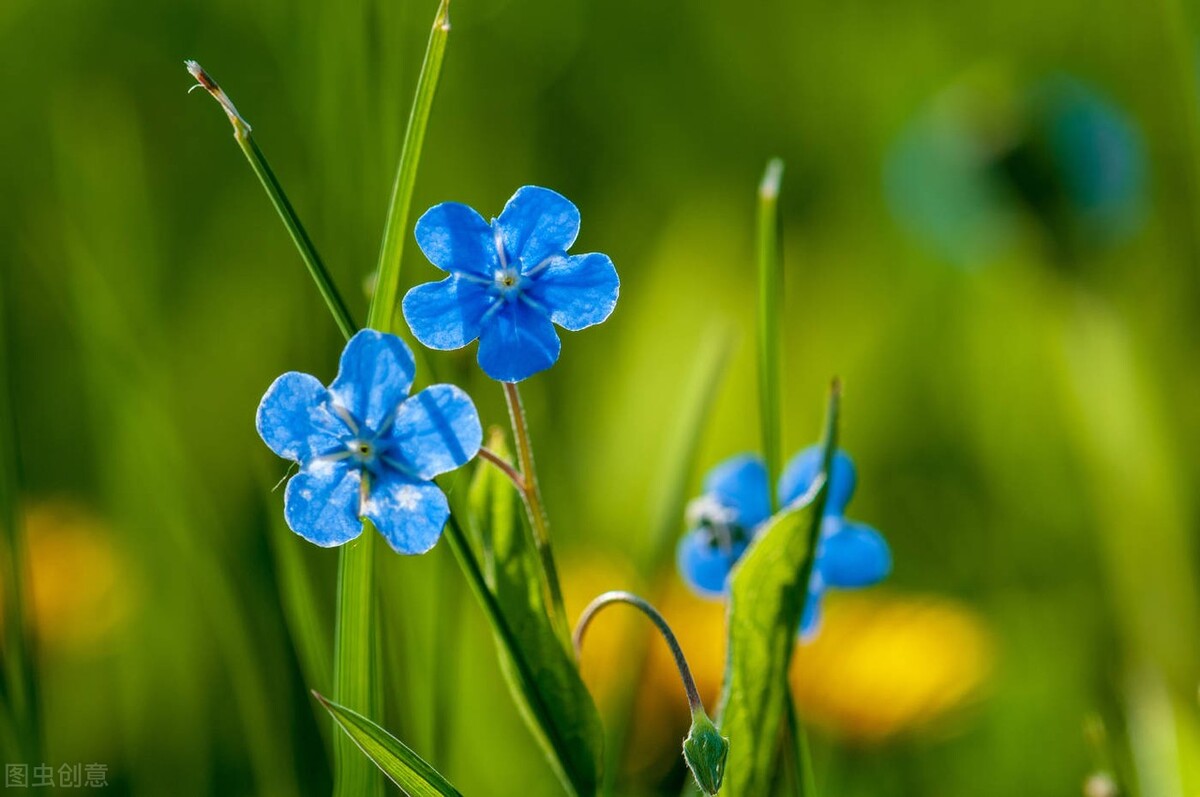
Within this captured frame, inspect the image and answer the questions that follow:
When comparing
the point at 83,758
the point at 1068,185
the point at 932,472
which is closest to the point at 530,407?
the point at 932,472

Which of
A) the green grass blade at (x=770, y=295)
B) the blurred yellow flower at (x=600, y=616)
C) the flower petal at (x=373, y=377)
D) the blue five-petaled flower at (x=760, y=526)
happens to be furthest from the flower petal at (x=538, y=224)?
the blurred yellow flower at (x=600, y=616)

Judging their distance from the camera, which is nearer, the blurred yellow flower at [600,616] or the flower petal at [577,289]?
the flower petal at [577,289]

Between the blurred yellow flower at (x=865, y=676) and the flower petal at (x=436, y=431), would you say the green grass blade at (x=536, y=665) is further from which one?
the blurred yellow flower at (x=865, y=676)

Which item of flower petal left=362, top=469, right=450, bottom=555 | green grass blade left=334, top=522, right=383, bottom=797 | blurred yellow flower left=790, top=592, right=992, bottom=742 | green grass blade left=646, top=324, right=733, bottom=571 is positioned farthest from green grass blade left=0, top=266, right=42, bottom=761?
blurred yellow flower left=790, top=592, right=992, bottom=742

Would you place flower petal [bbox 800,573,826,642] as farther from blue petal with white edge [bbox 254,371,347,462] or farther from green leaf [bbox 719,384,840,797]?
blue petal with white edge [bbox 254,371,347,462]

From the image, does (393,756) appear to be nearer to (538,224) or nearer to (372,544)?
(372,544)

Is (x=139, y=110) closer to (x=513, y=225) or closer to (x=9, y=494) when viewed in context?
(x=9, y=494)

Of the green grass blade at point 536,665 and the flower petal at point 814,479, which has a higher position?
the flower petal at point 814,479

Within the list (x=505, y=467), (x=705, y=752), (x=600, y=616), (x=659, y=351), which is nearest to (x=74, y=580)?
(x=600, y=616)
